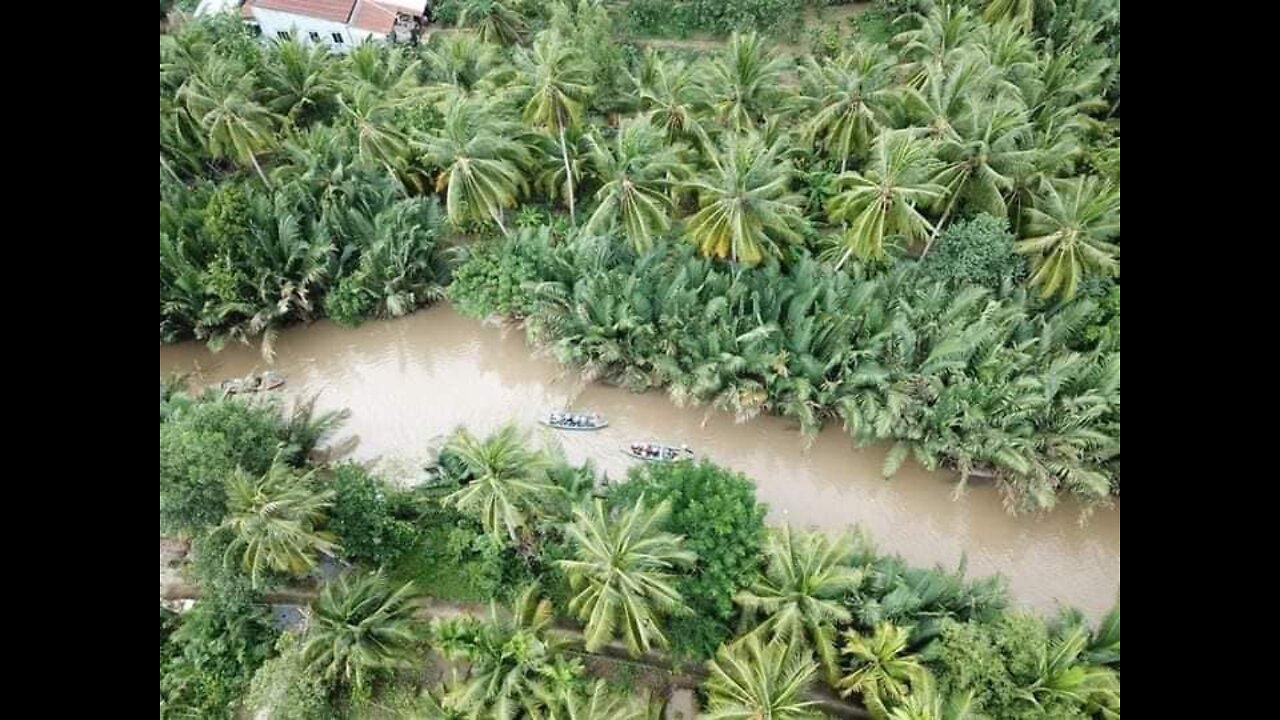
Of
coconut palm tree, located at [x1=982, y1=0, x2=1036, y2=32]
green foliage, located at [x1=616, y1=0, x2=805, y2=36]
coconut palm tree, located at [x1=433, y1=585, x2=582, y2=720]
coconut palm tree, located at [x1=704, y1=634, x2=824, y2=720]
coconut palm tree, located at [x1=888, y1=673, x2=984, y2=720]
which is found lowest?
coconut palm tree, located at [x1=433, y1=585, x2=582, y2=720]

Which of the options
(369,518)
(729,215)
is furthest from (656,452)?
(369,518)

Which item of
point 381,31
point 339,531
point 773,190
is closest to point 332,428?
point 339,531

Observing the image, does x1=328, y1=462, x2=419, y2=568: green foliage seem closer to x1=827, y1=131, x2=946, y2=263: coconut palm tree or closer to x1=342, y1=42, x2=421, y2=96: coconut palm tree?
x1=342, y1=42, x2=421, y2=96: coconut palm tree

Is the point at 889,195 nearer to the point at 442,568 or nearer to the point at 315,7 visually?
the point at 442,568

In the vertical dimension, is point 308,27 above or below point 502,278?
above

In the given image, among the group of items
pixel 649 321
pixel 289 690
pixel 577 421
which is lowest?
pixel 289 690

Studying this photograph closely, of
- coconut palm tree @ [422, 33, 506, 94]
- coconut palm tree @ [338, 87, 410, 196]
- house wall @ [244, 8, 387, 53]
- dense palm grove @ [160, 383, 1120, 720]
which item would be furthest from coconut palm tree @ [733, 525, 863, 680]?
house wall @ [244, 8, 387, 53]

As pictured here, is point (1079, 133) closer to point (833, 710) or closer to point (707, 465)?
point (707, 465)
